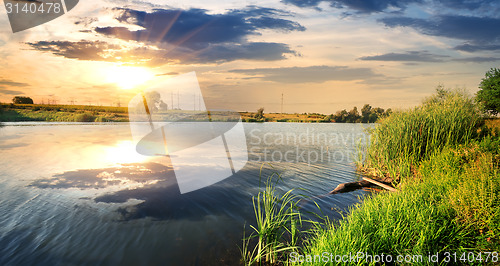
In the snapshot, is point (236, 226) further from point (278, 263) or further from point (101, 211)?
point (101, 211)

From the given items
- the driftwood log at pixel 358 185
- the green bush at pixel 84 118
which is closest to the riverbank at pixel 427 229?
the driftwood log at pixel 358 185

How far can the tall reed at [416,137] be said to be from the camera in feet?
36.8

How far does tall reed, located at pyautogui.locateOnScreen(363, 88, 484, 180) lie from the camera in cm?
1123

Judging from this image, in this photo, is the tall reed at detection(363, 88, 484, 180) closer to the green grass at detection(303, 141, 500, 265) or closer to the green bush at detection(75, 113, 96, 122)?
the green grass at detection(303, 141, 500, 265)

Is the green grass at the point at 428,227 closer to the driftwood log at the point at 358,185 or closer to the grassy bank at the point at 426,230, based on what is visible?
the grassy bank at the point at 426,230

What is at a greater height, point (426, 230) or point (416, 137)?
point (416, 137)

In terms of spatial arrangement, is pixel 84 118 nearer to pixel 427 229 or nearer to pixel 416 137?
pixel 416 137

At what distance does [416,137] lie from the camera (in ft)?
38.9

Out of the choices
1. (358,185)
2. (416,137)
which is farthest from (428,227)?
(416,137)

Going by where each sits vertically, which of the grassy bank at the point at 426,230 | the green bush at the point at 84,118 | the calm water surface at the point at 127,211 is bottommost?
the calm water surface at the point at 127,211

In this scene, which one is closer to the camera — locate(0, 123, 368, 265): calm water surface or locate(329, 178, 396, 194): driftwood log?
locate(0, 123, 368, 265): calm water surface

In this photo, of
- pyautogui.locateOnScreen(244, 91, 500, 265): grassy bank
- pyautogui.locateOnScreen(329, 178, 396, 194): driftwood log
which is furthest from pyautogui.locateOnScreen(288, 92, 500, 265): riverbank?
pyautogui.locateOnScreen(329, 178, 396, 194): driftwood log

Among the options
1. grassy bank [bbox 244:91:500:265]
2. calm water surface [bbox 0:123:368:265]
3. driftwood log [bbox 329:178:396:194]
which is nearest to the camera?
grassy bank [bbox 244:91:500:265]

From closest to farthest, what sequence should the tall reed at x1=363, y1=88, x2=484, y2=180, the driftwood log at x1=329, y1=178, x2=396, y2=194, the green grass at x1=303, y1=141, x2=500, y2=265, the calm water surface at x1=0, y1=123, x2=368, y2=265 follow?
the green grass at x1=303, y1=141, x2=500, y2=265 → the calm water surface at x1=0, y1=123, x2=368, y2=265 → the driftwood log at x1=329, y1=178, x2=396, y2=194 → the tall reed at x1=363, y1=88, x2=484, y2=180
